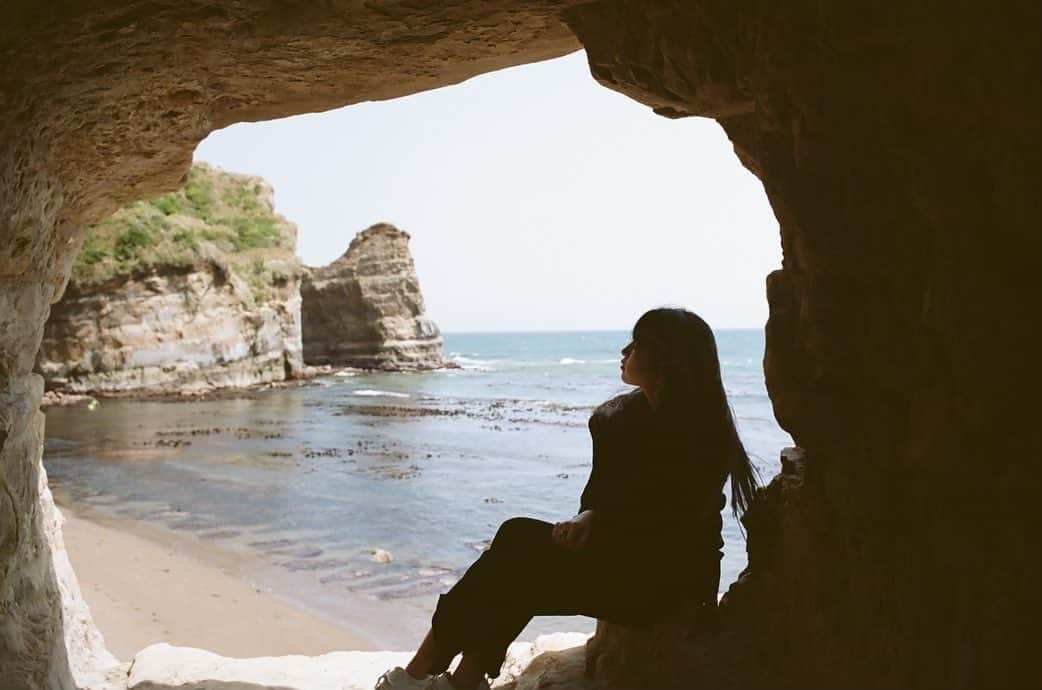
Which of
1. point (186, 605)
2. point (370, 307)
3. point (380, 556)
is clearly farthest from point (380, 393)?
point (186, 605)

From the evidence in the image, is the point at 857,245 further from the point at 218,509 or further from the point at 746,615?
the point at 218,509

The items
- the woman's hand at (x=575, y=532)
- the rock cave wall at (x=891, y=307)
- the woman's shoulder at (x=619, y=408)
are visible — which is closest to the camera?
the rock cave wall at (x=891, y=307)

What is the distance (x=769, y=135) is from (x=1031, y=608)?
1.54 metres

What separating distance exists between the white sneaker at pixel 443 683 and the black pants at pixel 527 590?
0.10 ft

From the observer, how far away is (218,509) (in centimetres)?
1092

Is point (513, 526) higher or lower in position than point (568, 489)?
higher

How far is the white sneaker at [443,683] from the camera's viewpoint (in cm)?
294

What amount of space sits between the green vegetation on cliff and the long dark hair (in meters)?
19.8

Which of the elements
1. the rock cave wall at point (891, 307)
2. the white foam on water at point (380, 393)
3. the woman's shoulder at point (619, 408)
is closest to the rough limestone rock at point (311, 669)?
the rock cave wall at point (891, 307)

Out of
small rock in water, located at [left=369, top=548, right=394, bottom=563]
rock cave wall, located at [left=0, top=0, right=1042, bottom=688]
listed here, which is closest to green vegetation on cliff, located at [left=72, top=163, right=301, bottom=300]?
small rock in water, located at [left=369, top=548, right=394, bottom=563]

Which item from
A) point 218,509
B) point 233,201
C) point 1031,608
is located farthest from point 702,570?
point 233,201

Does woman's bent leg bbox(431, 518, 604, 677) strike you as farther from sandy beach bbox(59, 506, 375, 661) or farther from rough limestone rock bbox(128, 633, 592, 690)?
sandy beach bbox(59, 506, 375, 661)

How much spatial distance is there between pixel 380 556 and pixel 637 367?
636 cm

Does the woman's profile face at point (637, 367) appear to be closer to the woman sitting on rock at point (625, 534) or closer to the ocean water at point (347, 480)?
the woman sitting on rock at point (625, 534)
